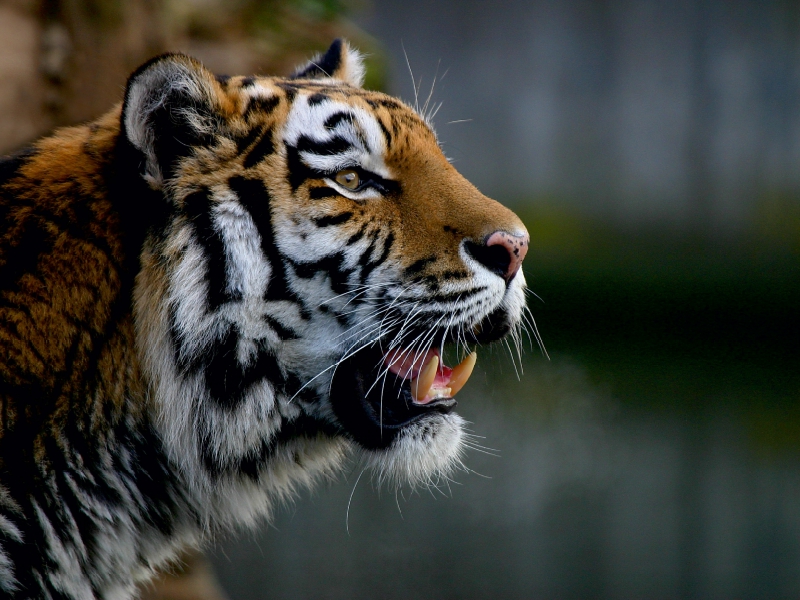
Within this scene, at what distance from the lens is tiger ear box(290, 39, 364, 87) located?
1.41 meters

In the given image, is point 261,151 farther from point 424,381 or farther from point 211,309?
point 424,381

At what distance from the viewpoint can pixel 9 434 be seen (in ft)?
3.18

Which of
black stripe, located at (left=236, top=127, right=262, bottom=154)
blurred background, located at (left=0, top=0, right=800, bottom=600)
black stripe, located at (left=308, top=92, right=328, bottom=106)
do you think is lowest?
blurred background, located at (left=0, top=0, right=800, bottom=600)

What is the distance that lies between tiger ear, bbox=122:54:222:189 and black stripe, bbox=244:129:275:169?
0.06 meters

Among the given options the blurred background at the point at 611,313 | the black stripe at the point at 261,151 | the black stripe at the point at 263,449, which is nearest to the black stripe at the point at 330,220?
the black stripe at the point at 261,151

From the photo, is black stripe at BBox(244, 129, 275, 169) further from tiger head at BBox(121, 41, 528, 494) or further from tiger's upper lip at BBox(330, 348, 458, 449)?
tiger's upper lip at BBox(330, 348, 458, 449)

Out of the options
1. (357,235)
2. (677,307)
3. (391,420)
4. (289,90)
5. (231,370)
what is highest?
(289,90)


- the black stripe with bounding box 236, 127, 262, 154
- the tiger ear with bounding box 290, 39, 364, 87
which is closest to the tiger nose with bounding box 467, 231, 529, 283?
the black stripe with bounding box 236, 127, 262, 154

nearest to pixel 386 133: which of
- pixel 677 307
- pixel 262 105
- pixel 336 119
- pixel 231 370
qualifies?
pixel 336 119

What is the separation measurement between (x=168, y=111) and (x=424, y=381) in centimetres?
52

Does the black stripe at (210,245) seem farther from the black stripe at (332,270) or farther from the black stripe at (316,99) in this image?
the black stripe at (316,99)

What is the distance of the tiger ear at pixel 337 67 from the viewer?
141cm

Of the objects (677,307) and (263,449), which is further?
(677,307)

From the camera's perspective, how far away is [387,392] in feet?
3.81
